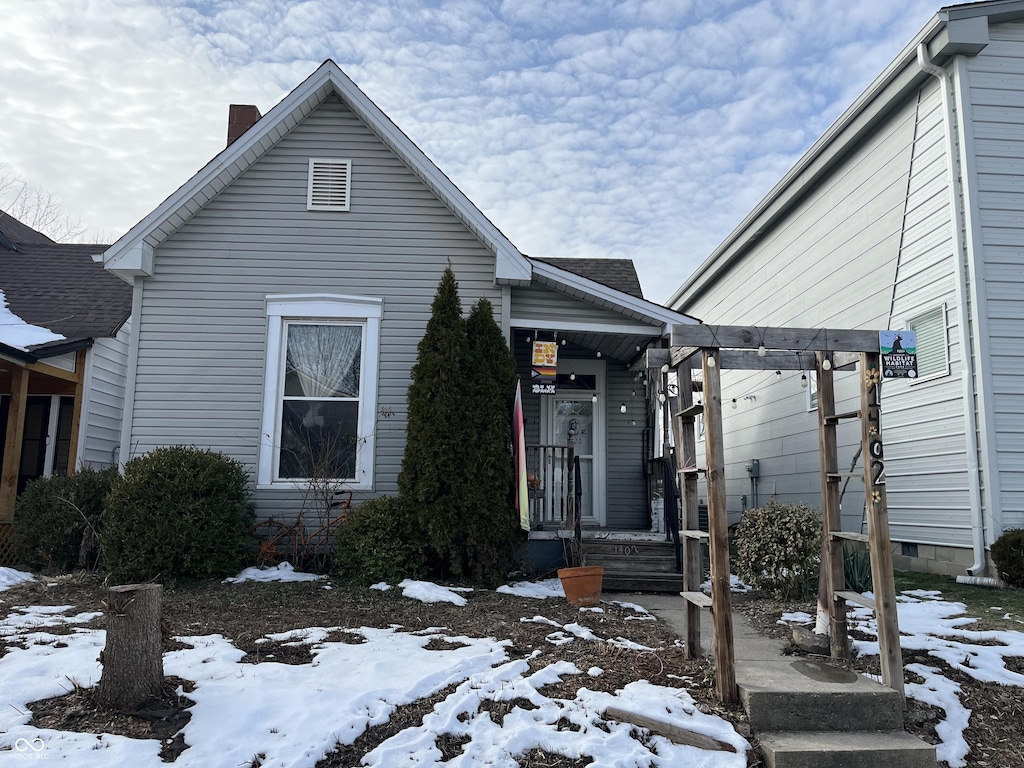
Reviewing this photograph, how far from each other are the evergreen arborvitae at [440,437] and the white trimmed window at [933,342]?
5219mm

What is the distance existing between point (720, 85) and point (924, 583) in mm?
7346

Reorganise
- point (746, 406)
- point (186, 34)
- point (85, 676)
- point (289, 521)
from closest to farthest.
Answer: point (85, 676)
point (289, 521)
point (186, 34)
point (746, 406)

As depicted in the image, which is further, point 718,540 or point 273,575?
point 273,575

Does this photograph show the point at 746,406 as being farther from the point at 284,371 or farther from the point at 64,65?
the point at 64,65

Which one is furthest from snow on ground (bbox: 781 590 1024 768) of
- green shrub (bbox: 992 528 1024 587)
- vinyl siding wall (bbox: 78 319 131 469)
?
vinyl siding wall (bbox: 78 319 131 469)

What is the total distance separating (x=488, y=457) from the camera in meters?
7.65

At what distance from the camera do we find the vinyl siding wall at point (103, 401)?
10.8 meters

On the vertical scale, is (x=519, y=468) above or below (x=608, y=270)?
below

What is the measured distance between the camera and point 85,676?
4176mm

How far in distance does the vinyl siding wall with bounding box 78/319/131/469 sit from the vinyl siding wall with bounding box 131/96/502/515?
8.27 ft

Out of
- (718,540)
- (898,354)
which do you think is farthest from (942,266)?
(718,540)

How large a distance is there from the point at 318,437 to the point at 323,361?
3.08 feet

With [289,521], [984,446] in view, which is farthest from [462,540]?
[984,446]

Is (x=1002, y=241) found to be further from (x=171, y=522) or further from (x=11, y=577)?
(x=11, y=577)
